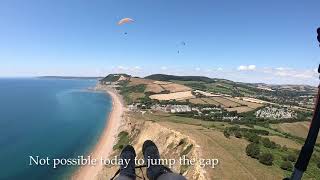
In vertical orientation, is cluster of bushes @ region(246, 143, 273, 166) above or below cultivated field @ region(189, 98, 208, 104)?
above

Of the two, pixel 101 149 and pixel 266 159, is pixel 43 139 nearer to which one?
pixel 101 149

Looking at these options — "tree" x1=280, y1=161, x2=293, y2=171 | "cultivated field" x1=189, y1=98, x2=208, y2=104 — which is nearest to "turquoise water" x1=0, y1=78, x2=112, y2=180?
"tree" x1=280, y1=161, x2=293, y2=171

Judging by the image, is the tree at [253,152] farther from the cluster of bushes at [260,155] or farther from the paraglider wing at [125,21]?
the paraglider wing at [125,21]

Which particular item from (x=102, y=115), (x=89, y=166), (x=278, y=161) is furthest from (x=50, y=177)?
(x=102, y=115)

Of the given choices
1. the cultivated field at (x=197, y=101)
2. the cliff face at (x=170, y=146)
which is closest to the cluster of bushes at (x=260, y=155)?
the cliff face at (x=170, y=146)

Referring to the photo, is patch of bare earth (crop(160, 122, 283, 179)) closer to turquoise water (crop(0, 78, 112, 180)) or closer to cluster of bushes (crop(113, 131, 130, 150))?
turquoise water (crop(0, 78, 112, 180))

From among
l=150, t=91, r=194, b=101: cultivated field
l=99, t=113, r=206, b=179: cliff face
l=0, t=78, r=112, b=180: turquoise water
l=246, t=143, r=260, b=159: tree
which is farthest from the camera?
l=150, t=91, r=194, b=101: cultivated field

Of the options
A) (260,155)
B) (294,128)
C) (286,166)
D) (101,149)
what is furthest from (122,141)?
(294,128)

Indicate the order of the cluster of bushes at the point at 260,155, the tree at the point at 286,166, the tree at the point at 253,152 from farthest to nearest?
the tree at the point at 253,152 < the cluster of bushes at the point at 260,155 < the tree at the point at 286,166

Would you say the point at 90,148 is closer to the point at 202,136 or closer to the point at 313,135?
the point at 202,136
